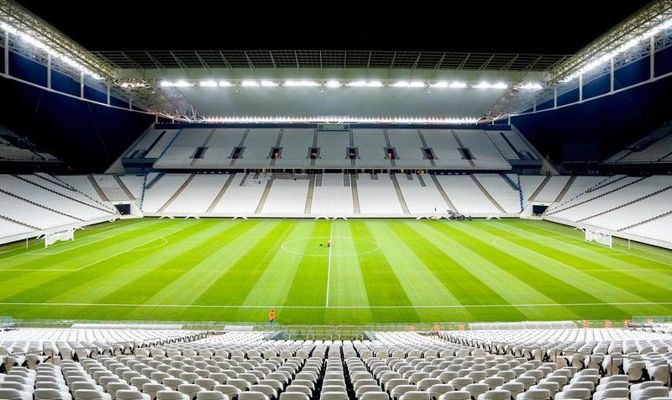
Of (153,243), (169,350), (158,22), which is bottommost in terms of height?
(169,350)

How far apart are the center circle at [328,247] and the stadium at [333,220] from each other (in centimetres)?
41

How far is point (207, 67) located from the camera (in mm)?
34594

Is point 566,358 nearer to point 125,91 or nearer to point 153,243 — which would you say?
point 153,243

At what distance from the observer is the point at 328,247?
29812mm

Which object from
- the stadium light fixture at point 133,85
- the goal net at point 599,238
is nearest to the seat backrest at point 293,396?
the goal net at point 599,238

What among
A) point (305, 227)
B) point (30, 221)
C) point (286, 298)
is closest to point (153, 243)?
point (30, 221)

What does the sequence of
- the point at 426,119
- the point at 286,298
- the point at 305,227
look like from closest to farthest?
the point at 286,298
the point at 305,227
the point at 426,119

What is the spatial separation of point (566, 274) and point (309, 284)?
13569 millimetres

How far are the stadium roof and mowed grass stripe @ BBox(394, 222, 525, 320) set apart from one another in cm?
1378

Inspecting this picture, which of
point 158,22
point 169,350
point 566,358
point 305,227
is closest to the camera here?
point 566,358

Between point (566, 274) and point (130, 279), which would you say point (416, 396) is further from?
point (566, 274)

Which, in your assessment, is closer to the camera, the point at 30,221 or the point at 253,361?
the point at 253,361

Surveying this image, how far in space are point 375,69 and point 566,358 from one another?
2958 cm

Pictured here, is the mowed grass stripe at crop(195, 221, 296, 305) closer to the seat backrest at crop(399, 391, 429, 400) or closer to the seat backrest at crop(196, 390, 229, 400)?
the seat backrest at crop(196, 390, 229, 400)
